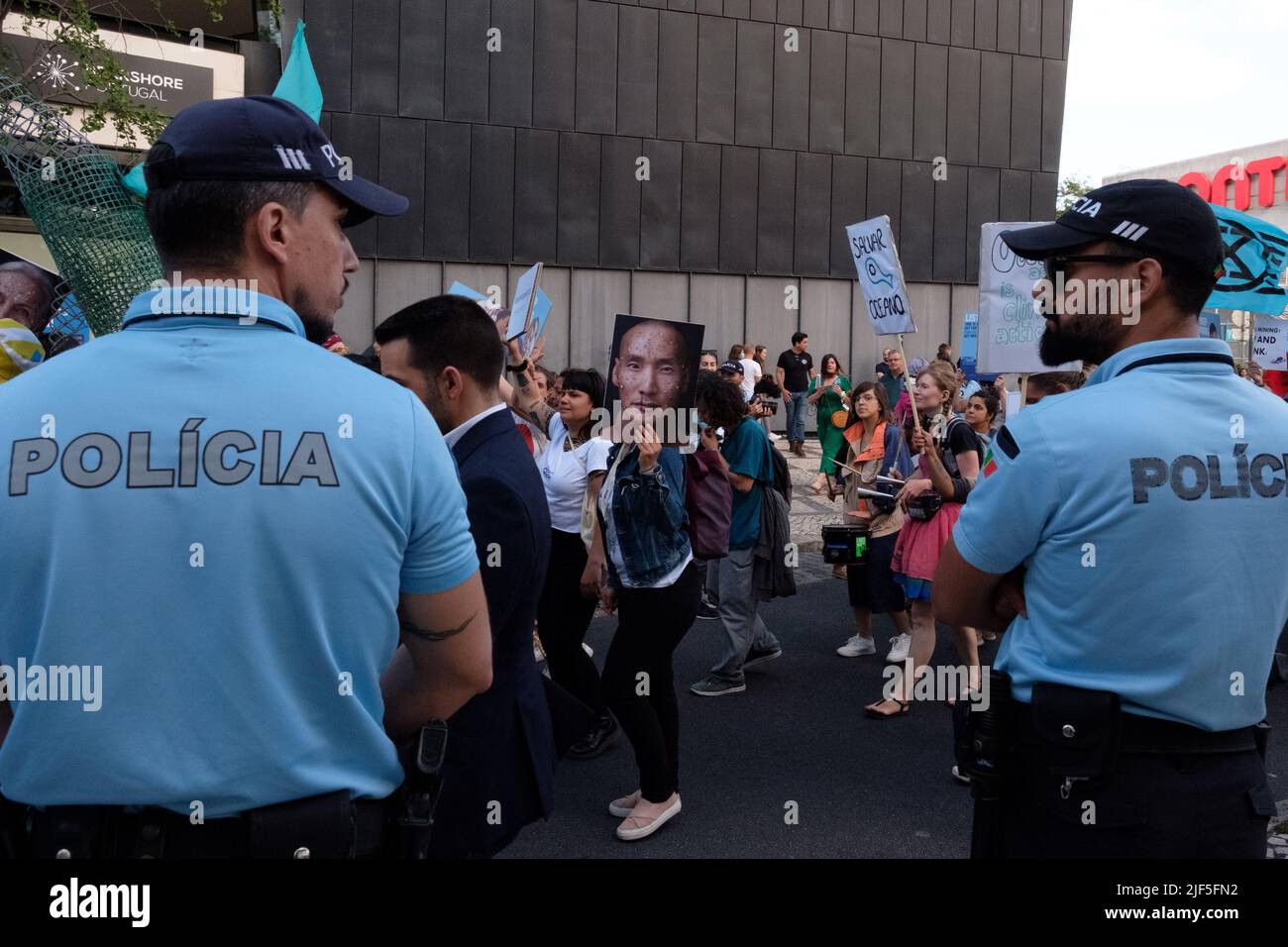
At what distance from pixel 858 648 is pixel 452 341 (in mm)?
5748

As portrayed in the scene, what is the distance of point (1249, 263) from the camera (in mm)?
8805

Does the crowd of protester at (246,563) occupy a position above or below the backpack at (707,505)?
above

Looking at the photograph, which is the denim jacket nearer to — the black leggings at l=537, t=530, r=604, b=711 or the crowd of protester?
the black leggings at l=537, t=530, r=604, b=711

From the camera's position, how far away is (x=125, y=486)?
1.53m

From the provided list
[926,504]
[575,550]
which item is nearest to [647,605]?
[575,550]

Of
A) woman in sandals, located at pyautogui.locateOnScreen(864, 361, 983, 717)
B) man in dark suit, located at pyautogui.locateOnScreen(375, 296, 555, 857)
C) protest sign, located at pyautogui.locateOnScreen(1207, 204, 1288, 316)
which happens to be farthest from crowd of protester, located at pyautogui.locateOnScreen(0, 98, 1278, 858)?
protest sign, located at pyautogui.locateOnScreen(1207, 204, 1288, 316)

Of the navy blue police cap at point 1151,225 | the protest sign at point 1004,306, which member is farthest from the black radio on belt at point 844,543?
the navy blue police cap at point 1151,225

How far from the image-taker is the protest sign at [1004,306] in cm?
731

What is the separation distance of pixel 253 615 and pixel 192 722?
0.57 ft

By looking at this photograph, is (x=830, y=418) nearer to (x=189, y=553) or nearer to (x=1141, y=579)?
(x=1141, y=579)

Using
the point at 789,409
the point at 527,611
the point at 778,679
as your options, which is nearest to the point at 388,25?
the point at 789,409

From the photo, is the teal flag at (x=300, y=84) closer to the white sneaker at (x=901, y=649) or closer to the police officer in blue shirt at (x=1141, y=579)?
the police officer in blue shirt at (x=1141, y=579)

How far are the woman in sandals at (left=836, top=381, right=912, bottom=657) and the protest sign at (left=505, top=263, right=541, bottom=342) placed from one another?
107 inches

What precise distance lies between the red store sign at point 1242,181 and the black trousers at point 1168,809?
140ft
